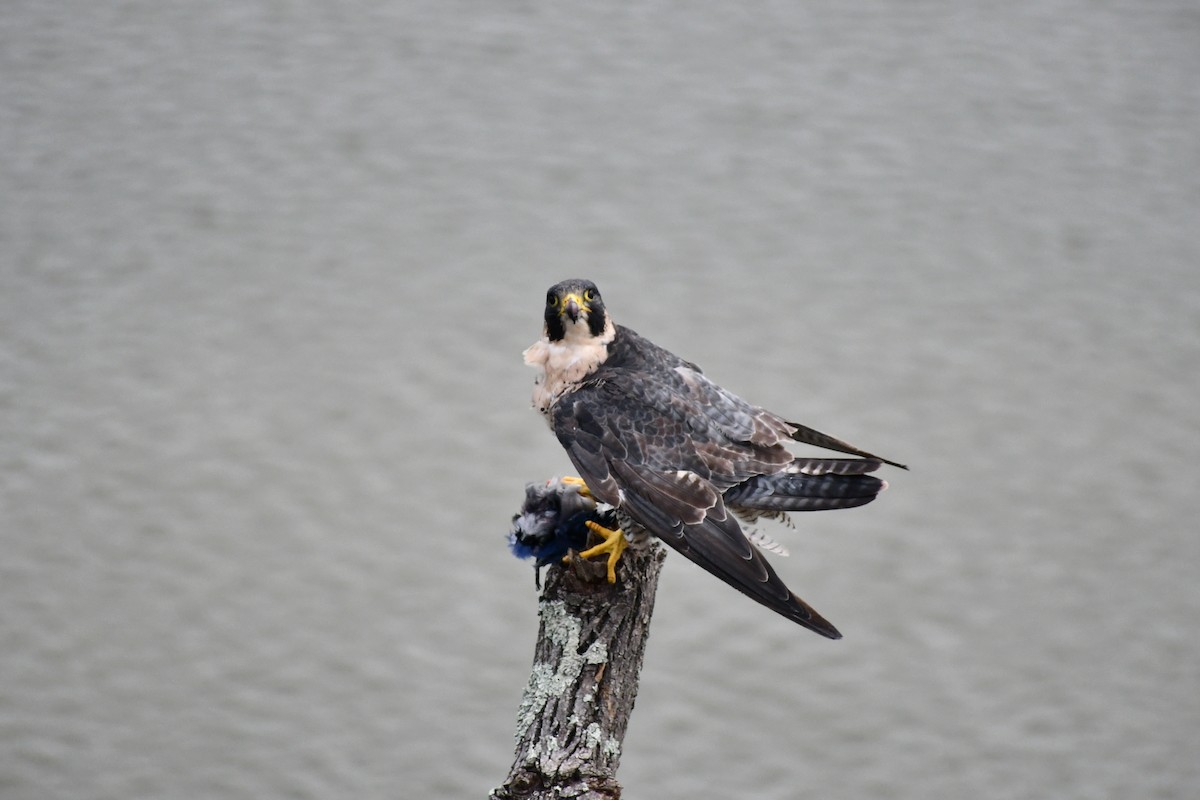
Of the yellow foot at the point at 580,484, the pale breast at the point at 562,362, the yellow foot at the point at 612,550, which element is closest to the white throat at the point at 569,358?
the pale breast at the point at 562,362

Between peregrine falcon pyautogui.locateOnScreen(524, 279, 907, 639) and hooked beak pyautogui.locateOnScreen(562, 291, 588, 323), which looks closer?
peregrine falcon pyautogui.locateOnScreen(524, 279, 907, 639)

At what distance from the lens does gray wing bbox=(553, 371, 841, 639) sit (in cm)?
249

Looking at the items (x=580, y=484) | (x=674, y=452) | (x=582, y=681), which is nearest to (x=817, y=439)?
(x=674, y=452)

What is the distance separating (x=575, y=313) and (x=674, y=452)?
1.26ft

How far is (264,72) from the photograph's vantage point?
7.28 m

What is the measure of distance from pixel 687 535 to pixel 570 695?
0.40 m

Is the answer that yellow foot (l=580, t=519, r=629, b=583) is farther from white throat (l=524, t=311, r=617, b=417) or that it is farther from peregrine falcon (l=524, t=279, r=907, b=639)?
white throat (l=524, t=311, r=617, b=417)

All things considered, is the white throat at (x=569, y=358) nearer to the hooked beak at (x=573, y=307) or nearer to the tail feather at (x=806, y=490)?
the hooked beak at (x=573, y=307)

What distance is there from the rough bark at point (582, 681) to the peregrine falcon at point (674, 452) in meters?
0.08

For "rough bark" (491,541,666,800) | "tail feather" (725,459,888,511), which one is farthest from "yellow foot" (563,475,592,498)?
"tail feather" (725,459,888,511)

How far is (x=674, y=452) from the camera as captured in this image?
8.95ft

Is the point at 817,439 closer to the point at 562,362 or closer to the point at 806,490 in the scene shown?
the point at 806,490

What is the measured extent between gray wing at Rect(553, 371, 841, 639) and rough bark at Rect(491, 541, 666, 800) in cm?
14

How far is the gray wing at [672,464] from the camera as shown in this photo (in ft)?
8.18
